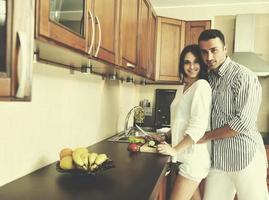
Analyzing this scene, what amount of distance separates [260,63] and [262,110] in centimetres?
55

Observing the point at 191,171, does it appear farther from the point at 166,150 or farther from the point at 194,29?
the point at 194,29

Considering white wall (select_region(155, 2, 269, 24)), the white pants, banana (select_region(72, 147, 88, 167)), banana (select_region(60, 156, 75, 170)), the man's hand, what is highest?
white wall (select_region(155, 2, 269, 24))

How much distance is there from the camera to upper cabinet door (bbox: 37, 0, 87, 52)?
0.82 m

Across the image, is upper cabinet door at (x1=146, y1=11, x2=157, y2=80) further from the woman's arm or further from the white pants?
the white pants

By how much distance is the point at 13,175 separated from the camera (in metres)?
1.15

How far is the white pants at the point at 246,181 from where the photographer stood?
1604mm

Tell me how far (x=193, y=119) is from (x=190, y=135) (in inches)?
3.5

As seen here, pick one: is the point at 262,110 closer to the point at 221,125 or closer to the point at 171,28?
the point at 171,28

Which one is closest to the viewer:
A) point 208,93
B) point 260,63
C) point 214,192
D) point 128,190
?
point 128,190

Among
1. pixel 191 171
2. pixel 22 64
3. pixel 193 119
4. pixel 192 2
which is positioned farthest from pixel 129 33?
pixel 192 2

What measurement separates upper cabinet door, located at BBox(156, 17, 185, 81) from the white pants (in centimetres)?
147

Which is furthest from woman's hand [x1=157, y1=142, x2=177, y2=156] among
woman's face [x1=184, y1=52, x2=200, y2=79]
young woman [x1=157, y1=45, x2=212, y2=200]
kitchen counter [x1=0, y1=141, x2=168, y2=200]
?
woman's face [x1=184, y1=52, x2=200, y2=79]

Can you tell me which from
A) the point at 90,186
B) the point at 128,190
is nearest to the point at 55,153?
the point at 90,186

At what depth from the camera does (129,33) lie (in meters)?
1.78
